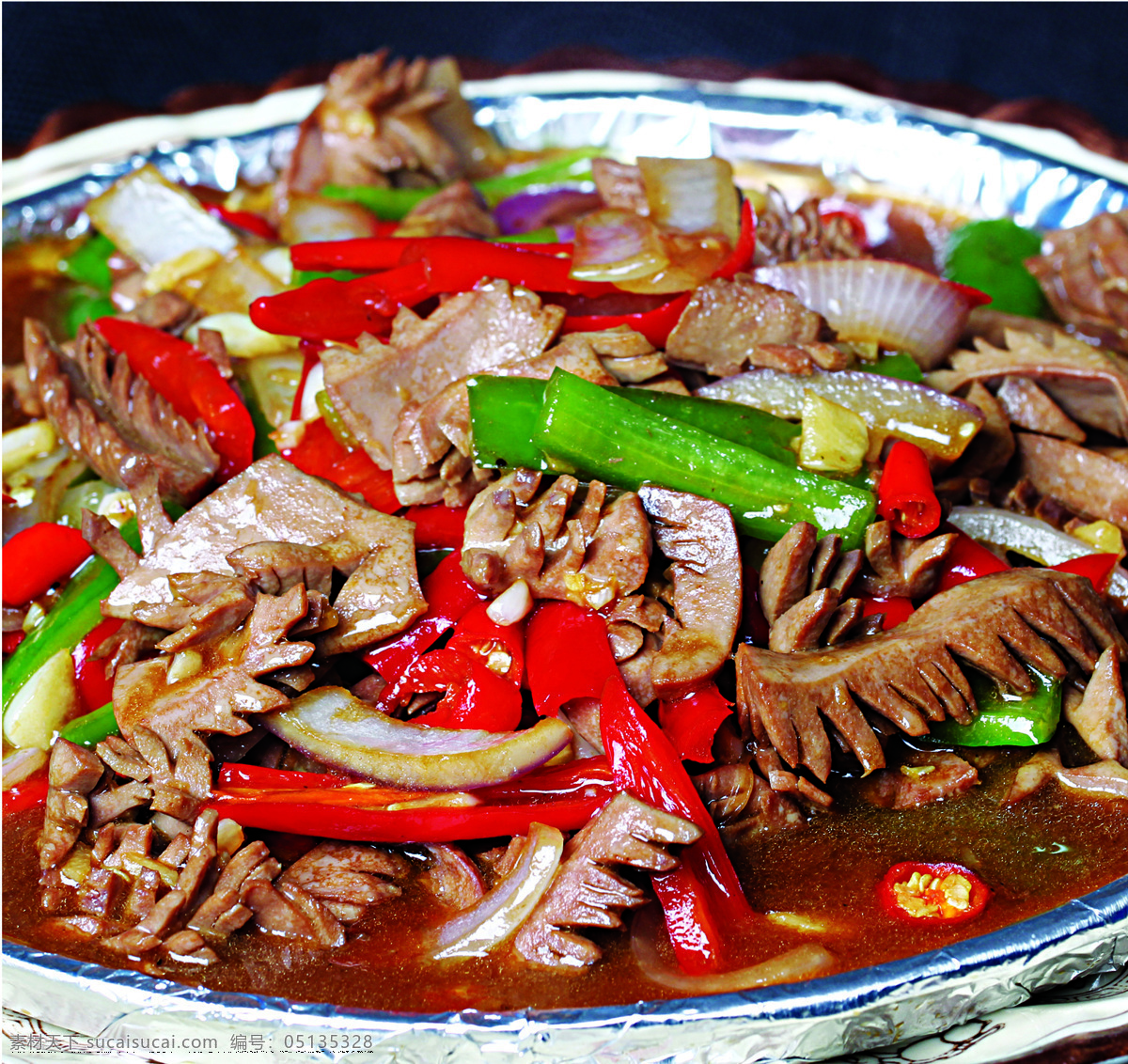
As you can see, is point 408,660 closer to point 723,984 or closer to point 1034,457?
point 723,984

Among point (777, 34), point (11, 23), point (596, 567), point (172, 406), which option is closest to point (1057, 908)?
point (596, 567)

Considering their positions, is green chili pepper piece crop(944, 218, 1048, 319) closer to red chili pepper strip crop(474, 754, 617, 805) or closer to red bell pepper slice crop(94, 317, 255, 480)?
red chili pepper strip crop(474, 754, 617, 805)

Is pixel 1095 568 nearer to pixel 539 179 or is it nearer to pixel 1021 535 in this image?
pixel 1021 535

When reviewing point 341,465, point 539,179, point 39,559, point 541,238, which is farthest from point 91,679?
point 539,179

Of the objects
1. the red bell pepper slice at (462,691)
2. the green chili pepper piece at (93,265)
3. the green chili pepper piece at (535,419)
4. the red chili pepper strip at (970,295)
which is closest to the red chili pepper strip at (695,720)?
the red bell pepper slice at (462,691)

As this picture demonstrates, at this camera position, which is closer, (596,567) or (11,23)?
(596,567)
